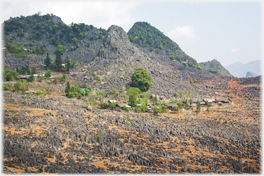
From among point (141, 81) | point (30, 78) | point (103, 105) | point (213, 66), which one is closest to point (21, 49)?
point (30, 78)

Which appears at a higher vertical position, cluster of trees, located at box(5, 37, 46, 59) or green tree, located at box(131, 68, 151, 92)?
cluster of trees, located at box(5, 37, 46, 59)

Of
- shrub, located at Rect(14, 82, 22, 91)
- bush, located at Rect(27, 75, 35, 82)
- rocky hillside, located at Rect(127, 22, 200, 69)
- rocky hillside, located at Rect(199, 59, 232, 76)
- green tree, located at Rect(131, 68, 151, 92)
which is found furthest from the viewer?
rocky hillside, located at Rect(199, 59, 232, 76)

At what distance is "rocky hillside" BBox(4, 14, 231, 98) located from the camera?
6131cm

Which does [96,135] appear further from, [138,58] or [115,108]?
[138,58]

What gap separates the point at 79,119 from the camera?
28.7m

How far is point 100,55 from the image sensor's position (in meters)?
71.8

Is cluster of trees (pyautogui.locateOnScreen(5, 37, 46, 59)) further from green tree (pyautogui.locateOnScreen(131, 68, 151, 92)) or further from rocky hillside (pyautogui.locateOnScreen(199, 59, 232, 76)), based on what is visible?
rocky hillside (pyautogui.locateOnScreen(199, 59, 232, 76))

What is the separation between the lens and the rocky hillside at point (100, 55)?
61.3m

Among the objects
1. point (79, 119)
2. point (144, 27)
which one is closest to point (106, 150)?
point (79, 119)

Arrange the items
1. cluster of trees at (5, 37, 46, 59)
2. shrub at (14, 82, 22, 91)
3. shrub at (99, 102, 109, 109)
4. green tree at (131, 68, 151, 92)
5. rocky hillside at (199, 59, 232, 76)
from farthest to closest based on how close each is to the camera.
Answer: rocky hillside at (199, 59, 232, 76), cluster of trees at (5, 37, 46, 59), green tree at (131, 68, 151, 92), shrub at (14, 82, 22, 91), shrub at (99, 102, 109, 109)

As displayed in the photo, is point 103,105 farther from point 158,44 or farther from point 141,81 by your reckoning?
point 158,44

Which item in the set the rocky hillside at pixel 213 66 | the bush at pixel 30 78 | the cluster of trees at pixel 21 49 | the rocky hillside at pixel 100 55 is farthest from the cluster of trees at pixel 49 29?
the rocky hillside at pixel 213 66

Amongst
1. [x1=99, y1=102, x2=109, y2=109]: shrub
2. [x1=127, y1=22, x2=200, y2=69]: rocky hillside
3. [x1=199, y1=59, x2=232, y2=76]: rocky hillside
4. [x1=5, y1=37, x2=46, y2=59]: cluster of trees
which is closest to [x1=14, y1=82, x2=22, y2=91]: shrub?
[x1=99, y1=102, x2=109, y2=109]: shrub

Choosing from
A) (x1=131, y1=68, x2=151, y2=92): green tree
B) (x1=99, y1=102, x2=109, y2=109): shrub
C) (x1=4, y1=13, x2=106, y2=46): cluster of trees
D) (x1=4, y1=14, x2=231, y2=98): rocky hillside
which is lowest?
(x1=99, y1=102, x2=109, y2=109): shrub
